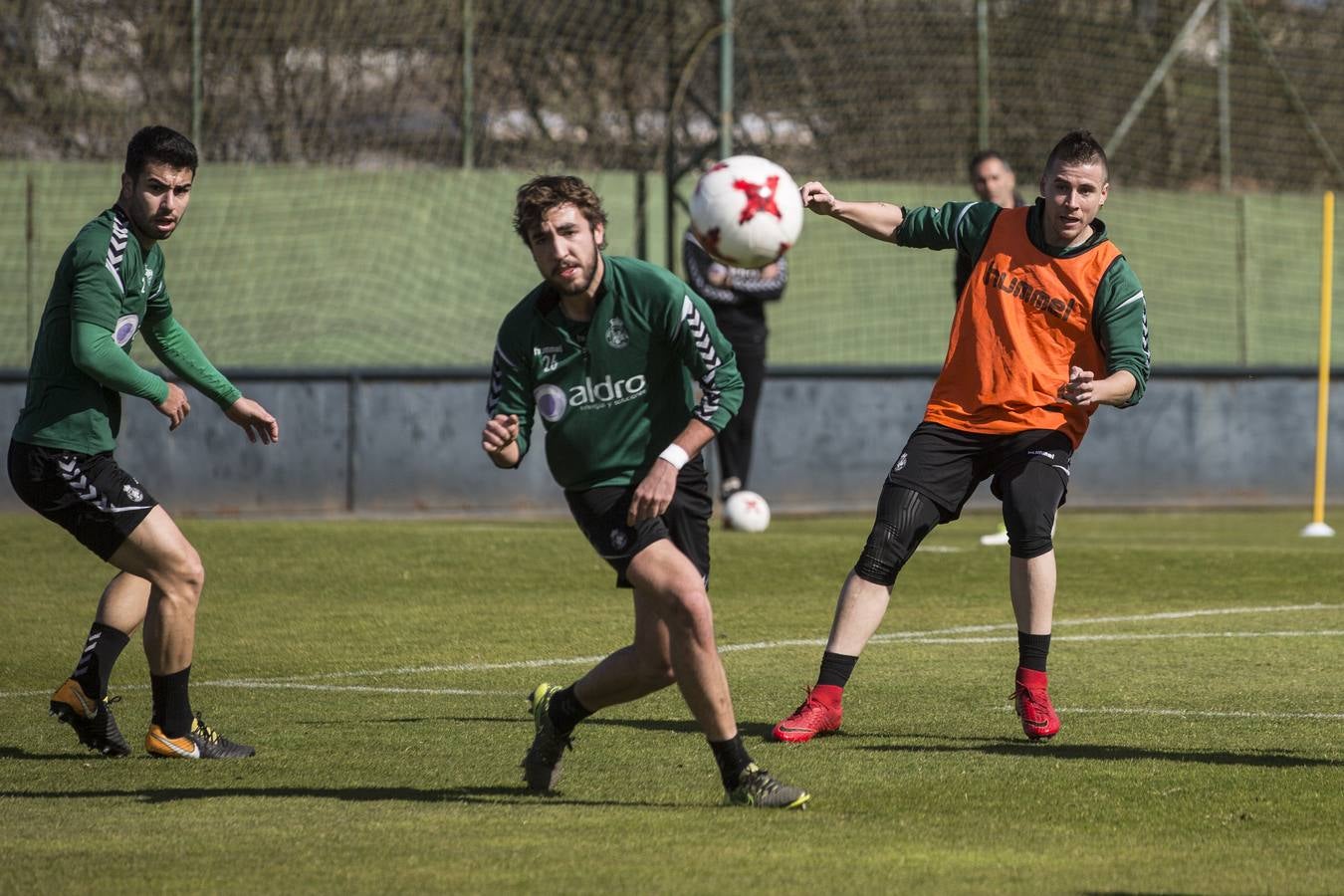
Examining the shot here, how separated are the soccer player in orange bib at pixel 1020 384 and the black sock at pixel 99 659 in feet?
8.05

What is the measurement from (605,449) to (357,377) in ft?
38.3

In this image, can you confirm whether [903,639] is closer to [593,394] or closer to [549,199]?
[593,394]

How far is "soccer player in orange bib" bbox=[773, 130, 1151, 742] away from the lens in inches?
292

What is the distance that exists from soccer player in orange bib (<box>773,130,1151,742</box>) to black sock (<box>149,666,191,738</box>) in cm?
218

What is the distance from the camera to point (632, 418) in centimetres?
604

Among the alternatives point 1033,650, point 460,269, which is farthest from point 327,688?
point 460,269

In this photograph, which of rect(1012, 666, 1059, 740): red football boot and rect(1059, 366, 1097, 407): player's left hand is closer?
rect(1059, 366, 1097, 407): player's left hand

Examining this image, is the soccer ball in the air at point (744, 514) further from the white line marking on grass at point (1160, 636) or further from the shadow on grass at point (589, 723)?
the shadow on grass at point (589, 723)

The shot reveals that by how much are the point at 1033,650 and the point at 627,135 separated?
12.7 meters

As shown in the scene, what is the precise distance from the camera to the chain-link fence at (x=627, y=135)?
58.9ft

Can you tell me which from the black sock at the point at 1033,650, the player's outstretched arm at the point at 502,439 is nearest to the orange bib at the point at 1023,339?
the black sock at the point at 1033,650

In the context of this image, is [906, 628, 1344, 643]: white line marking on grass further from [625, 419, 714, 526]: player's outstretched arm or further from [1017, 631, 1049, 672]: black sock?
[625, 419, 714, 526]: player's outstretched arm

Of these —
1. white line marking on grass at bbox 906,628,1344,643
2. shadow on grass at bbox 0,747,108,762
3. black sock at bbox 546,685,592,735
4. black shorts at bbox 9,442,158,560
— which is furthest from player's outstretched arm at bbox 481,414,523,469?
white line marking on grass at bbox 906,628,1344,643

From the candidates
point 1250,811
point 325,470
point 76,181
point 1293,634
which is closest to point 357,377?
point 325,470
